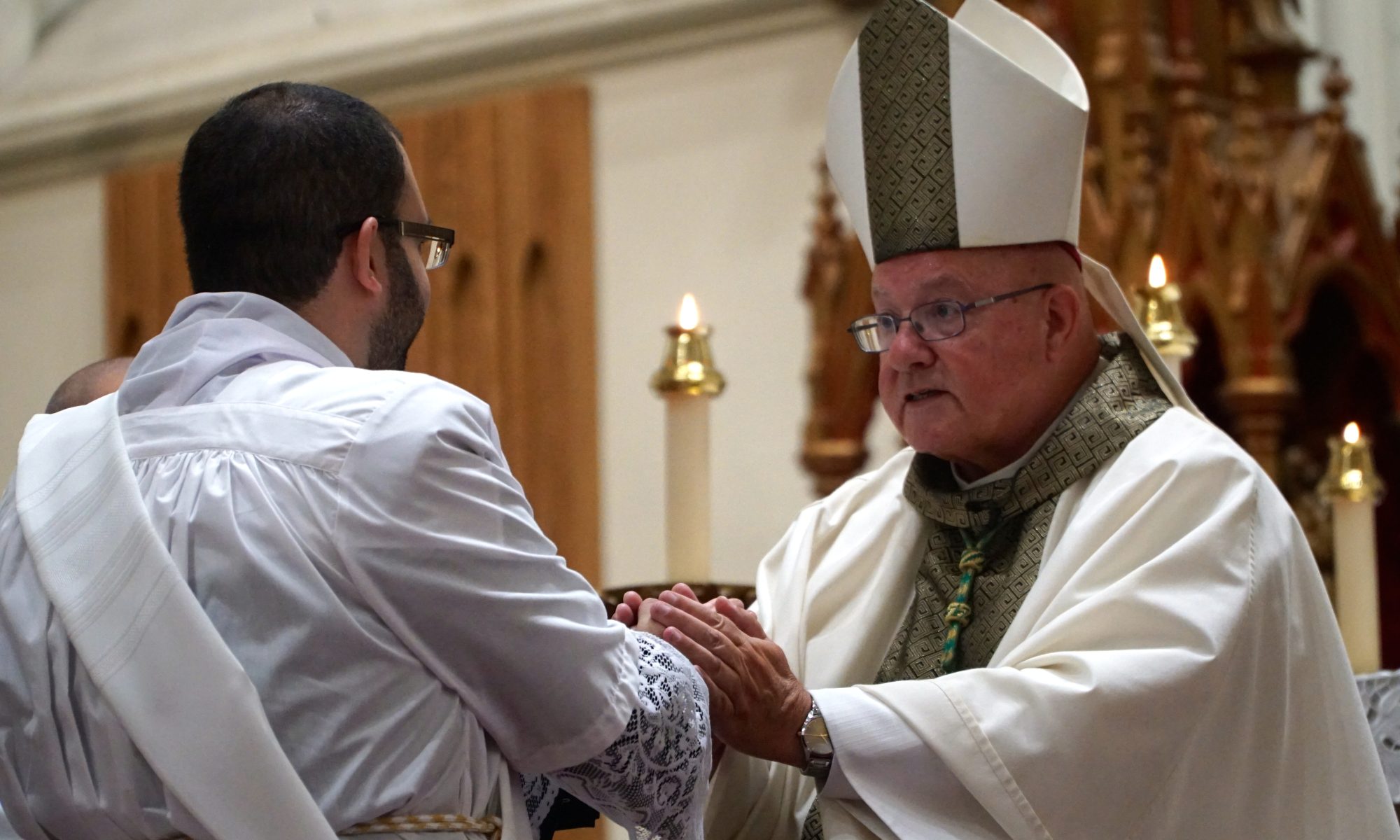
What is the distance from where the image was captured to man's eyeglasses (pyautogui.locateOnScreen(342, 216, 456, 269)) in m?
2.40

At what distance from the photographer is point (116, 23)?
7672 mm

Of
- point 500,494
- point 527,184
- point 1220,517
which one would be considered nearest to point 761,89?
point 527,184

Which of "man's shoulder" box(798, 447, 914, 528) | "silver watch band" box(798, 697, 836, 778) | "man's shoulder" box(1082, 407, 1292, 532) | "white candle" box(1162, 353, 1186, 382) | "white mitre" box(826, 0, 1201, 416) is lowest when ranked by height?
"silver watch band" box(798, 697, 836, 778)

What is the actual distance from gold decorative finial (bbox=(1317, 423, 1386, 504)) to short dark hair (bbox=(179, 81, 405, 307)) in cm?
196

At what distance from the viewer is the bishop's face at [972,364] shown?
3133mm

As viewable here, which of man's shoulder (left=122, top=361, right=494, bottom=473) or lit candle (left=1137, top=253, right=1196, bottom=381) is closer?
man's shoulder (left=122, top=361, right=494, bottom=473)

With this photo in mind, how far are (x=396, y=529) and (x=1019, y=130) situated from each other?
161cm

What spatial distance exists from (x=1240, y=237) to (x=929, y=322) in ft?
5.16

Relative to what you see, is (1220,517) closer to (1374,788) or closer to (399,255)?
(1374,788)

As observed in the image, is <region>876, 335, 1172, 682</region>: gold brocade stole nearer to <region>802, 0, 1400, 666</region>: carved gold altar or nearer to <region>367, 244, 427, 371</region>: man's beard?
<region>367, 244, 427, 371</region>: man's beard

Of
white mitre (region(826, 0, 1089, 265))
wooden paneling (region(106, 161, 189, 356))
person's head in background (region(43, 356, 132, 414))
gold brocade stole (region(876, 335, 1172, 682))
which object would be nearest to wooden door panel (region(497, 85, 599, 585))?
wooden paneling (region(106, 161, 189, 356))

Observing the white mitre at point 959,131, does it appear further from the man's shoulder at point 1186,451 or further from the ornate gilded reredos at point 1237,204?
the ornate gilded reredos at point 1237,204

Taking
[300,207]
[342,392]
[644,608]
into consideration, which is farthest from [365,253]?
[644,608]

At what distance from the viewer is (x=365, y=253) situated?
93.4 inches
